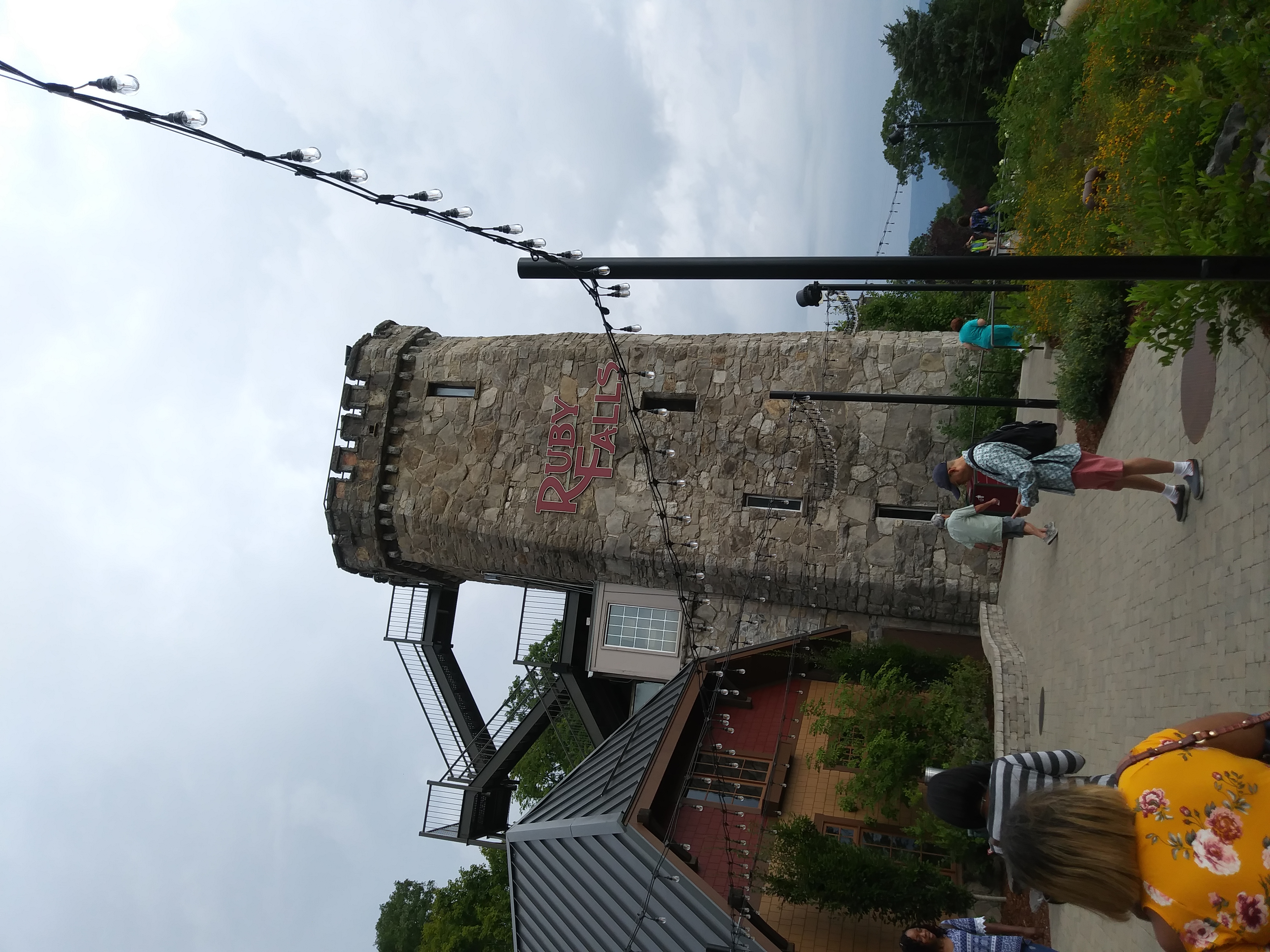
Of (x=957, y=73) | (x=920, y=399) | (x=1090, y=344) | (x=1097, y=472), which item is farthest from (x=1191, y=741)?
(x=957, y=73)

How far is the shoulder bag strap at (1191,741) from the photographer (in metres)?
3.03

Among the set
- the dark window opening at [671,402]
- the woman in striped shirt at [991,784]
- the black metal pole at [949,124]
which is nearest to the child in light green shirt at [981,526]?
the woman in striped shirt at [991,784]

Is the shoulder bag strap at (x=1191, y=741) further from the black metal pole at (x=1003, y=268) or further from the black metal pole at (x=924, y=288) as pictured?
the black metal pole at (x=924, y=288)

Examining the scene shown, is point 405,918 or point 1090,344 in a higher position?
point 1090,344

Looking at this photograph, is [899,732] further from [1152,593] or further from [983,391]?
[1152,593]

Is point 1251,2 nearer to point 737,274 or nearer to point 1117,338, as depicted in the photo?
point 737,274

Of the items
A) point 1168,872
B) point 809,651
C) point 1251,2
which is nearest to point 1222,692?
point 1168,872

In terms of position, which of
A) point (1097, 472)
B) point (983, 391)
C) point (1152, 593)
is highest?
point (983, 391)

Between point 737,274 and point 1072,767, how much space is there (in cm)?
304

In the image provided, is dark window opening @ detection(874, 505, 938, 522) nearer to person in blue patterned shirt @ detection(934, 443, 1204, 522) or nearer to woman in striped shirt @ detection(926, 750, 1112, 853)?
person in blue patterned shirt @ detection(934, 443, 1204, 522)

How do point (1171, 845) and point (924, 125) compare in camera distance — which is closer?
point (1171, 845)

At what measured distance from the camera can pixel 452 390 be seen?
15.4m

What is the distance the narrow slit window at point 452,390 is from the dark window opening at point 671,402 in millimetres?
3219

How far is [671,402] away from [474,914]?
16.5m
